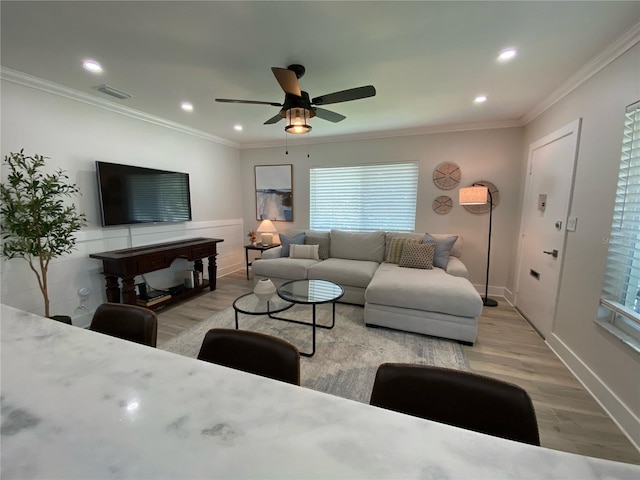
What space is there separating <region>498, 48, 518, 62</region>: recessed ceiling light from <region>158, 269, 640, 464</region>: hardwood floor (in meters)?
2.55

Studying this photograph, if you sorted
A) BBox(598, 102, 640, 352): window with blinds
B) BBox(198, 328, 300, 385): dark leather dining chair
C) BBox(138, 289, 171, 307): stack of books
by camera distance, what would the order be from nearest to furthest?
BBox(198, 328, 300, 385): dark leather dining chair, BBox(598, 102, 640, 352): window with blinds, BBox(138, 289, 171, 307): stack of books

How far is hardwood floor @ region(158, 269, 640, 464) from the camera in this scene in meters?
1.57

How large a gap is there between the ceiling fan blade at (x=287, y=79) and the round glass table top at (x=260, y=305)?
1.80 m

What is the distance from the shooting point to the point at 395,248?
154 inches

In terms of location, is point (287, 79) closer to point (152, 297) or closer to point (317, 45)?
point (317, 45)

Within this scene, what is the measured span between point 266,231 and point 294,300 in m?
2.52

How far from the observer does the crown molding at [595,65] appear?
1.77 meters

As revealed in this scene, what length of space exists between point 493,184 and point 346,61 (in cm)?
293

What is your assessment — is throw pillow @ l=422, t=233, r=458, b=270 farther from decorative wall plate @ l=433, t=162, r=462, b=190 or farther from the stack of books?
the stack of books

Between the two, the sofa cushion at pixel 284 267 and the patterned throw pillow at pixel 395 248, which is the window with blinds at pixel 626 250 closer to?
the patterned throw pillow at pixel 395 248

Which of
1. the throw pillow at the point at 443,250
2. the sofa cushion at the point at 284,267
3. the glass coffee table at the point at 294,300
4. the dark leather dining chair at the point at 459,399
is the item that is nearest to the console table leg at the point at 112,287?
the glass coffee table at the point at 294,300

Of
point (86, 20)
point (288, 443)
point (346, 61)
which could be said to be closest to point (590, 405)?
point (288, 443)

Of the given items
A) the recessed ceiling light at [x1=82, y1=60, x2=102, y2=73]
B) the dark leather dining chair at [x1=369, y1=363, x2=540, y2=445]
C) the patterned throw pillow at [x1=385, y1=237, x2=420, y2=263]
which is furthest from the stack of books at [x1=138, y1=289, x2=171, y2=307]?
the dark leather dining chair at [x1=369, y1=363, x2=540, y2=445]

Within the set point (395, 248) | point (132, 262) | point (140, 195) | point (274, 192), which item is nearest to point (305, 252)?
point (395, 248)
